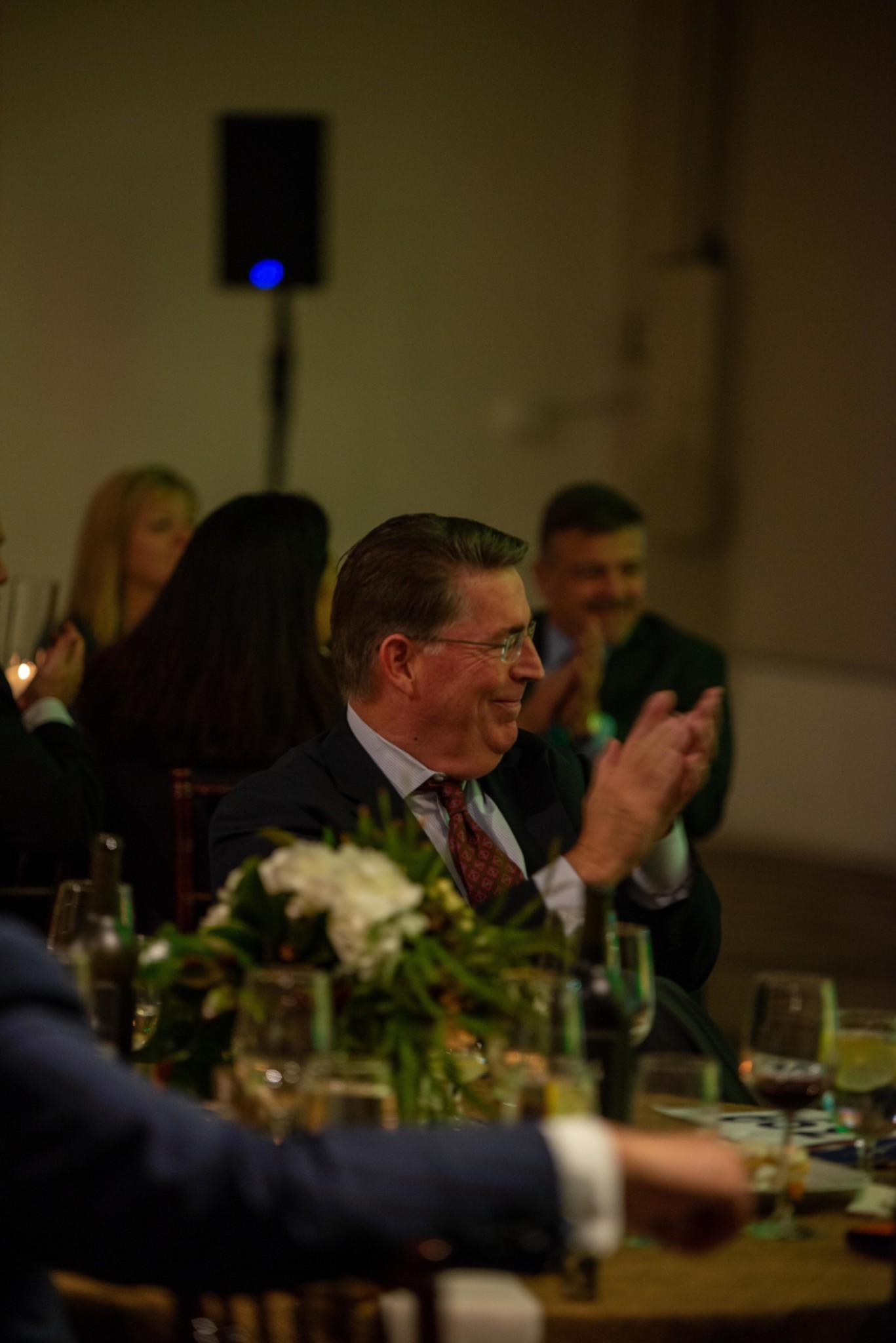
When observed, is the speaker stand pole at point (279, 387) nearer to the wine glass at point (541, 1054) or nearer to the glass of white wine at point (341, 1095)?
the wine glass at point (541, 1054)

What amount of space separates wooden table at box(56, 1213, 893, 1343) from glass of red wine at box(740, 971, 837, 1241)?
0.19 meters

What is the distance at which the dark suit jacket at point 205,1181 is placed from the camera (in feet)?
4.13

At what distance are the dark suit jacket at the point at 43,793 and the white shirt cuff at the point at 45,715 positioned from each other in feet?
0.33

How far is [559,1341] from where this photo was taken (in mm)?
1610

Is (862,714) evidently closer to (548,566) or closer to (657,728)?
(548,566)

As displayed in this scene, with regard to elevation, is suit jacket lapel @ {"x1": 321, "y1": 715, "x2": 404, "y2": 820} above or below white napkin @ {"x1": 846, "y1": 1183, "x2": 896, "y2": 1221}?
above

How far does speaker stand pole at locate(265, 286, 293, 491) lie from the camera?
30.6 feet

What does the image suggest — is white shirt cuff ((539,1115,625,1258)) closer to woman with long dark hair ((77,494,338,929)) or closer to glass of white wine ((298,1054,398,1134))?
glass of white wine ((298,1054,398,1134))

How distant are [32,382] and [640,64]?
3.76m

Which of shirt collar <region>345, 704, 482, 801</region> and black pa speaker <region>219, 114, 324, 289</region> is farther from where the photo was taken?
black pa speaker <region>219, 114, 324, 289</region>

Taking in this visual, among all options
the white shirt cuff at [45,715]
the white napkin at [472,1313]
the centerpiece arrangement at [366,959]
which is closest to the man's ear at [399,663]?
the centerpiece arrangement at [366,959]

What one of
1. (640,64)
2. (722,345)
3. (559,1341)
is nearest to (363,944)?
(559,1341)

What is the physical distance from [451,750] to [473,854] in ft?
0.58

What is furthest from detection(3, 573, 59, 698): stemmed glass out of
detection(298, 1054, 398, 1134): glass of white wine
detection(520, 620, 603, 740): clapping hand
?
detection(298, 1054, 398, 1134): glass of white wine
